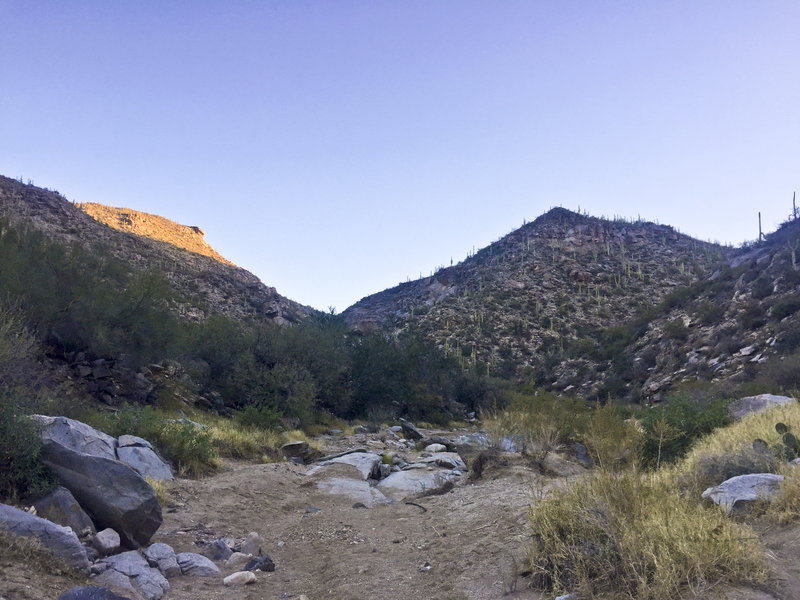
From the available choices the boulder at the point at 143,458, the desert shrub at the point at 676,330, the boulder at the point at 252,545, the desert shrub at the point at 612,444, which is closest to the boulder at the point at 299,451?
the boulder at the point at 143,458

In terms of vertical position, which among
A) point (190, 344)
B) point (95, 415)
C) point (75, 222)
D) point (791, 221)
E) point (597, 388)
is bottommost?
point (597, 388)

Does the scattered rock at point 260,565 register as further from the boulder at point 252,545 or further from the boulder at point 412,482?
the boulder at point 412,482

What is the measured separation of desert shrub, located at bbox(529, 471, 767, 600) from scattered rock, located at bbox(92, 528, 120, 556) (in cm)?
402

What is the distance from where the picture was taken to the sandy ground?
14.9ft

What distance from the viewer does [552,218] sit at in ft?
203

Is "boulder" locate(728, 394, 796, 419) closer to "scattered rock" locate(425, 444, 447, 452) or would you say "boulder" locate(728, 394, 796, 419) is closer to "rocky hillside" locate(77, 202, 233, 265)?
"scattered rock" locate(425, 444, 447, 452)

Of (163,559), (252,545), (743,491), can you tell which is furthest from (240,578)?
(743,491)

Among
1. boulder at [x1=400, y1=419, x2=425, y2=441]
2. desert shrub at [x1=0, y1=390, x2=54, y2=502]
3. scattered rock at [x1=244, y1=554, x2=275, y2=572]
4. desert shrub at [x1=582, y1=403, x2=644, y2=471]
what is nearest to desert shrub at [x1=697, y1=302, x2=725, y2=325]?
boulder at [x1=400, y1=419, x2=425, y2=441]

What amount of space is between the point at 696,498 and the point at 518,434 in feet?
17.0

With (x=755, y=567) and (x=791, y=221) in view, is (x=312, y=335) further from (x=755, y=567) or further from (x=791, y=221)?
(x=791, y=221)

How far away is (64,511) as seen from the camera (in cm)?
546

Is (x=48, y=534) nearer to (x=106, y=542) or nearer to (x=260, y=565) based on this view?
(x=106, y=542)

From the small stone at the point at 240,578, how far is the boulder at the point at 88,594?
176 cm

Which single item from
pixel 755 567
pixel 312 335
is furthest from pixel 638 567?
pixel 312 335
